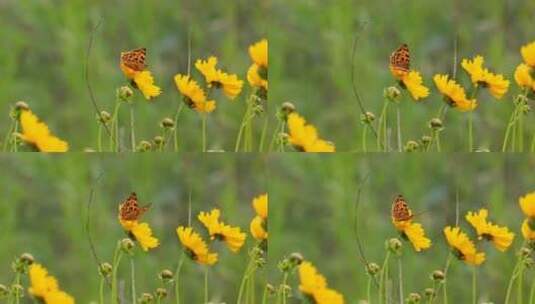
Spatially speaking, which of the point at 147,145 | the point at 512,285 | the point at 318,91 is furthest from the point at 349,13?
the point at 512,285

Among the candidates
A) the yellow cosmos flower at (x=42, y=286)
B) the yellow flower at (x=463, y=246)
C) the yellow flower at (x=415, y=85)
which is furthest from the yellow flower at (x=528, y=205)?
the yellow cosmos flower at (x=42, y=286)

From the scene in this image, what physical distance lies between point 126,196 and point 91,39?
1.36ft

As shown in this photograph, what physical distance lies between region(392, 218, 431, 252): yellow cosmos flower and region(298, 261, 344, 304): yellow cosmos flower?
0.77 feet

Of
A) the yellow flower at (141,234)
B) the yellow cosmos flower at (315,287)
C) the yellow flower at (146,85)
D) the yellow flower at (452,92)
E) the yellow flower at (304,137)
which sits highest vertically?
the yellow flower at (146,85)

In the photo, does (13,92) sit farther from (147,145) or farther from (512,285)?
(512,285)

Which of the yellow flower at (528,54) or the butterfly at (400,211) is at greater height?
the yellow flower at (528,54)

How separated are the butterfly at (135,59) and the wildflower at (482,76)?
33.2 inches

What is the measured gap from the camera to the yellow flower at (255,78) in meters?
2.71

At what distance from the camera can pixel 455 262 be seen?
2.77 m

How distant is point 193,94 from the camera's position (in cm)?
272

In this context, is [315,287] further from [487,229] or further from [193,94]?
[193,94]

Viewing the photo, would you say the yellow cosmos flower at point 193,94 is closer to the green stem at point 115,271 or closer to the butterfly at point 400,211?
the green stem at point 115,271

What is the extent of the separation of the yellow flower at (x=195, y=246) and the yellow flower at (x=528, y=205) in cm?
83

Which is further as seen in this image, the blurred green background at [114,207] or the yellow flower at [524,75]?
the yellow flower at [524,75]
